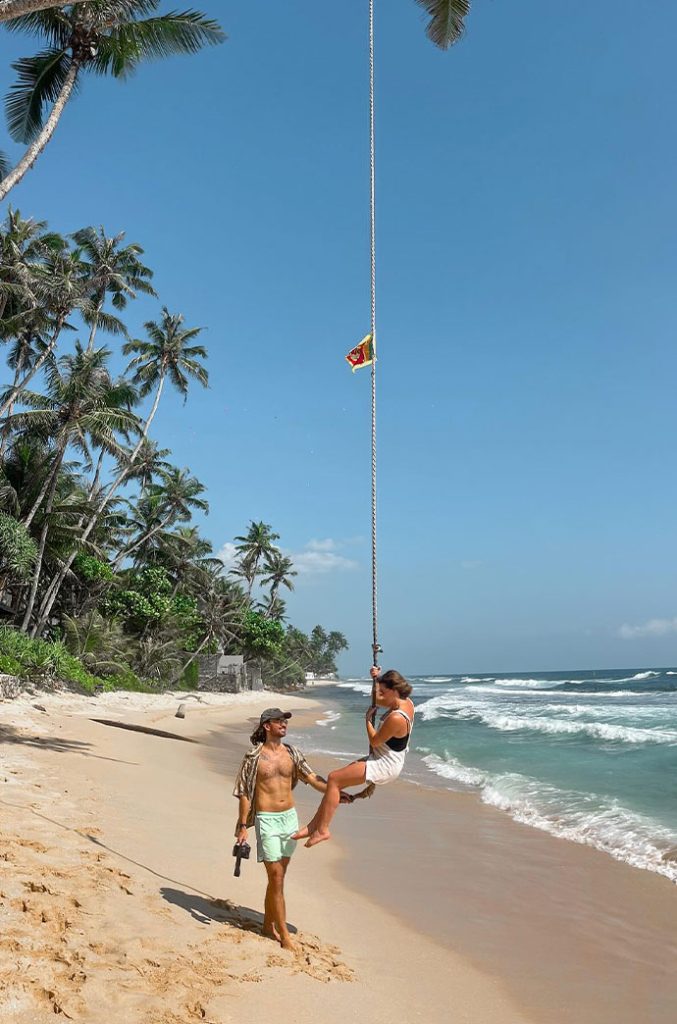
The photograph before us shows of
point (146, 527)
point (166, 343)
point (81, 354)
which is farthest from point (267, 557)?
point (81, 354)

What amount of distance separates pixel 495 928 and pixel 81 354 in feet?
93.5

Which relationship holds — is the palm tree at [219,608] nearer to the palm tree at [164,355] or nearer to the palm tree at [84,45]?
the palm tree at [164,355]

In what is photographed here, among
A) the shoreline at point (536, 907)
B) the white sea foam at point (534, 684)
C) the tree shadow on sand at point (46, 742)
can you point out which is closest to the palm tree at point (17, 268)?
the tree shadow on sand at point (46, 742)

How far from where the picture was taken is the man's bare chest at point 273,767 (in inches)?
201

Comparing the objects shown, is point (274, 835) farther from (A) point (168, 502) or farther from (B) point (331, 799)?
Result: (A) point (168, 502)

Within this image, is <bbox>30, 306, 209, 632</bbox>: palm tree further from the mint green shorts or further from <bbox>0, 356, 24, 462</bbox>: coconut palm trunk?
the mint green shorts

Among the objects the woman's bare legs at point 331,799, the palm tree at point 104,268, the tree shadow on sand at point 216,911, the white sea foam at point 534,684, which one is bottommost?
the white sea foam at point 534,684

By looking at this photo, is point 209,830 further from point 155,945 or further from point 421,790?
point 421,790

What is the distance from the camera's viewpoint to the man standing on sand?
16.0ft

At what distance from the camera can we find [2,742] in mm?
11742

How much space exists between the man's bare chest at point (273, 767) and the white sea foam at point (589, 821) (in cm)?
567

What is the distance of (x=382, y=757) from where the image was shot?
4.93 metres

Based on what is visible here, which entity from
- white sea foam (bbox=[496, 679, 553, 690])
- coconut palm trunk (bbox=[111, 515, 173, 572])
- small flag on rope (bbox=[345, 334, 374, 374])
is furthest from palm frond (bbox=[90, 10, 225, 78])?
white sea foam (bbox=[496, 679, 553, 690])

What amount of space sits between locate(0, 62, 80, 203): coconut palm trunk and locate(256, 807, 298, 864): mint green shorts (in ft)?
37.4
